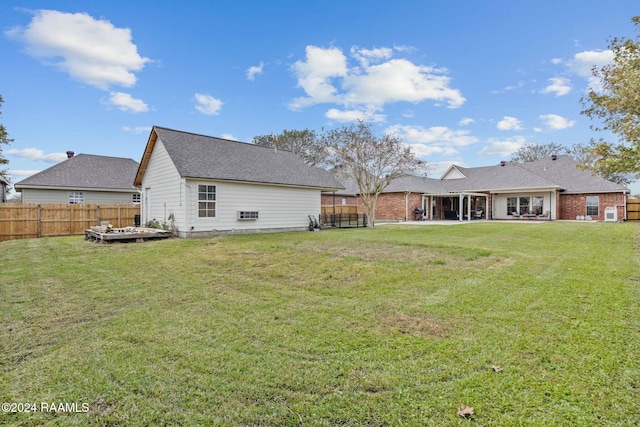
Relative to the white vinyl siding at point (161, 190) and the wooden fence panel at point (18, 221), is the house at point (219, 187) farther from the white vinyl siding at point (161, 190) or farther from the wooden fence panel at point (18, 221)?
the wooden fence panel at point (18, 221)

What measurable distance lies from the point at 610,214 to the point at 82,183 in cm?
3499

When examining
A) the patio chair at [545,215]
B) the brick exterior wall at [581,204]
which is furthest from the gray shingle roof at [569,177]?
the patio chair at [545,215]

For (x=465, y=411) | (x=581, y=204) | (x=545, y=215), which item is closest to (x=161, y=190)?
(x=465, y=411)

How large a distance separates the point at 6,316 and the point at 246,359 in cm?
375

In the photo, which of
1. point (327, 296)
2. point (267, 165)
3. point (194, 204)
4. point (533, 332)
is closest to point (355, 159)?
point (267, 165)

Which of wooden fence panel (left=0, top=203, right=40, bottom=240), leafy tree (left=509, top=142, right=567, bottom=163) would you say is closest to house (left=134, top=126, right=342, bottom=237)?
wooden fence panel (left=0, top=203, right=40, bottom=240)

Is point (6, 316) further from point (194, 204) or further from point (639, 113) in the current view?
point (639, 113)

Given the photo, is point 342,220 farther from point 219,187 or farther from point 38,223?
point 38,223

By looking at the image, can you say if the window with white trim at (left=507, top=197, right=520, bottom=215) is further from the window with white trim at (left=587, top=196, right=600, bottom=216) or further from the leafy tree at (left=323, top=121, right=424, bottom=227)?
the leafy tree at (left=323, top=121, right=424, bottom=227)

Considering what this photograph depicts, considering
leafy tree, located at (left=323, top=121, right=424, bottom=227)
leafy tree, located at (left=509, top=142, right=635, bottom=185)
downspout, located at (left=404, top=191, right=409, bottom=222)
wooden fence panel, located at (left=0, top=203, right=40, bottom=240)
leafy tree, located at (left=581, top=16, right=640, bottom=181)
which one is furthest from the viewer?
leafy tree, located at (left=509, top=142, right=635, bottom=185)

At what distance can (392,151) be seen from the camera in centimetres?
1867

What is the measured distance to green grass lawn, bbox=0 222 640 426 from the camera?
93.7 inches

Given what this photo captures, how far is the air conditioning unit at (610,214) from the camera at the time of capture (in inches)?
867

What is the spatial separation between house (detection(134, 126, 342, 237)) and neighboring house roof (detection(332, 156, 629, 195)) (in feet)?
41.3
